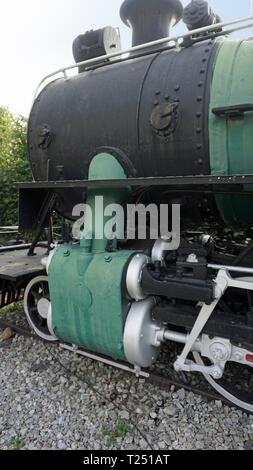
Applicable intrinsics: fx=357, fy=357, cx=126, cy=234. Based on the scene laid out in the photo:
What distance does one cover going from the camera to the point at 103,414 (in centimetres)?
272

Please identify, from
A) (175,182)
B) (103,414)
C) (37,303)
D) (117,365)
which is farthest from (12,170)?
(175,182)

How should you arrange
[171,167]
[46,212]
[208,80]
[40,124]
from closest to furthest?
[208,80], [171,167], [40,124], [46,212]

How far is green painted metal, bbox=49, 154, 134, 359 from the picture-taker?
2604mm

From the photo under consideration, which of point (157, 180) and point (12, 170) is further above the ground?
point (12, 170)

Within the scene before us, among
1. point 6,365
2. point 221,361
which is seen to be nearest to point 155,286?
point 221,361

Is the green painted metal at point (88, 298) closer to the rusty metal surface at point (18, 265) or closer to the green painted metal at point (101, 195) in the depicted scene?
the green painted metal at point (101, 195)

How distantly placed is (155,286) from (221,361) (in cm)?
67

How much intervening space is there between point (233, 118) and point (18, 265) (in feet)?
8.95

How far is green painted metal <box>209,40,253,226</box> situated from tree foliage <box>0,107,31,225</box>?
875cm

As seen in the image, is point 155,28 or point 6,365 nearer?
point 155,28

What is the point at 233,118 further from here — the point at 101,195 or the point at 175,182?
the point at 101,195

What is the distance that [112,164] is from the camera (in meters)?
2.74

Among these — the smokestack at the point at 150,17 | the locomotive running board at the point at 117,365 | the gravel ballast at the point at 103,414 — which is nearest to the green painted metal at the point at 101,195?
the locomotive running board at the point at 117,365

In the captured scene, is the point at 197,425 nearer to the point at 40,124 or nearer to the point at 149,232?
the point at 149,232
